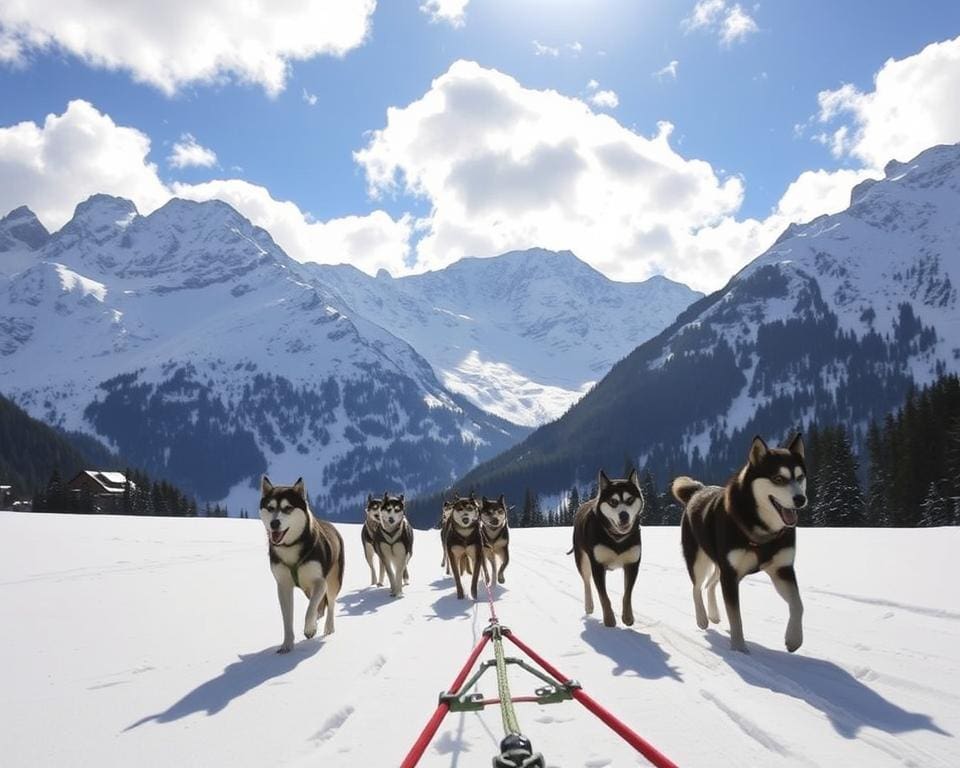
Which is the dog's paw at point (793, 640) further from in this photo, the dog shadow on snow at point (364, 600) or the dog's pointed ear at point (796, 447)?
the dog shadow on snow at point (364, 600)

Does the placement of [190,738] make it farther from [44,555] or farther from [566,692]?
[44,555]

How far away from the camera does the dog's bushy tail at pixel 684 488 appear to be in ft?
30.3

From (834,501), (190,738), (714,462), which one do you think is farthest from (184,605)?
(714,462)

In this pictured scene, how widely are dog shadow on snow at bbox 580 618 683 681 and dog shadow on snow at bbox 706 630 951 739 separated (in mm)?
651

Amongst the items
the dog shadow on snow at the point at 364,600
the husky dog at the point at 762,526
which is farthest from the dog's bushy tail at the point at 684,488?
the dog shadow on snow at the point at 364,600

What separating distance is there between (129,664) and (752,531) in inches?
272

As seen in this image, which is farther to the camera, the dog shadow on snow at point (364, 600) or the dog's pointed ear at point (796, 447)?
the dog shadow on snow at point (364, 600)

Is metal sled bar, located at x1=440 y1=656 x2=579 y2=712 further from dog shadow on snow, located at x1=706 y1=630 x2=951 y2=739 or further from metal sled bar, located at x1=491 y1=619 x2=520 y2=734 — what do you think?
dog shadow on snow, located at x1=706 y1=630 x2=951 y2=739

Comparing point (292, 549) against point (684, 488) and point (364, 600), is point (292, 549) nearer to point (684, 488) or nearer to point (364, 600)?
point (364, 600)

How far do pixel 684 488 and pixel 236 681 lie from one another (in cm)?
651

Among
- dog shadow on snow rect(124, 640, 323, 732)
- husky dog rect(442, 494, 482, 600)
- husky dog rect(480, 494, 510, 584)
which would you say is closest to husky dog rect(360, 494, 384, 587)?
husky dog rect(442, 494, 482, 600)

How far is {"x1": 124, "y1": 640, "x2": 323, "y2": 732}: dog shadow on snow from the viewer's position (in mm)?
5320

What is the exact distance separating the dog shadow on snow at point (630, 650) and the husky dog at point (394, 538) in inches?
203

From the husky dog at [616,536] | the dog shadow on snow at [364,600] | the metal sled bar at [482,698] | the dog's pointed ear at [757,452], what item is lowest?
→ the dog shadow on snow at [364,600]
